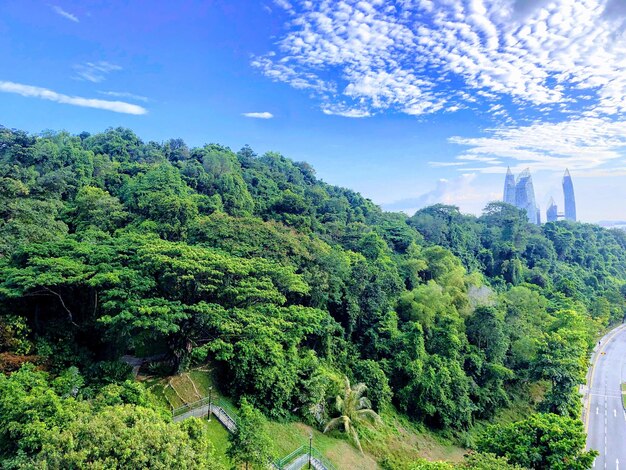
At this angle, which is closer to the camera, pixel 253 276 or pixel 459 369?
pixel 253 276

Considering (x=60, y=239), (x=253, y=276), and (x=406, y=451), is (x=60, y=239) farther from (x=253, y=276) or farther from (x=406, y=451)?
A: (x=406, y=451)

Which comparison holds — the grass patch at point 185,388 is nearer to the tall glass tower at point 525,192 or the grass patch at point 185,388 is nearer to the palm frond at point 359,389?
the palm frond at point 359,389

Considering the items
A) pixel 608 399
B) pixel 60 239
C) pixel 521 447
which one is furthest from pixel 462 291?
pixel 60 239

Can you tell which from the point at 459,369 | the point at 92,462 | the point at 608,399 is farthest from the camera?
the point at 608,399

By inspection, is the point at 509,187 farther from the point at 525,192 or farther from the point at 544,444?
the point at 544,444

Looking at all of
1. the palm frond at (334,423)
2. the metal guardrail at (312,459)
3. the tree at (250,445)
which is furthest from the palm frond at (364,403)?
the tree at (250,445)

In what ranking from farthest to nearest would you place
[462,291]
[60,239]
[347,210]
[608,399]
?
1. [347,210]
2. [462,291]
3. [608,399]
4. [60,239]

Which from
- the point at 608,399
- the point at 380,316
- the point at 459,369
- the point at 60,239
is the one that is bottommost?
the point at 608,399
